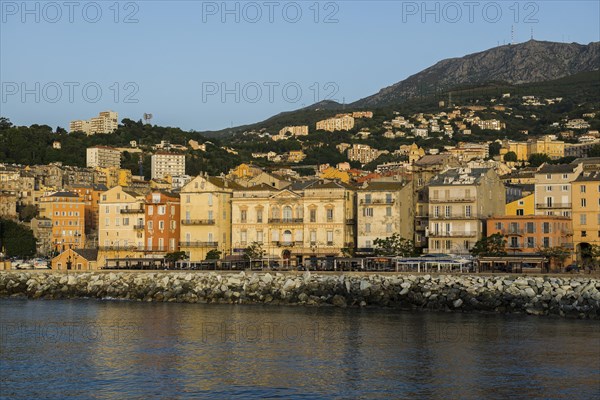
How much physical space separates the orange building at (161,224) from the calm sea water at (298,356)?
27218 millimetres

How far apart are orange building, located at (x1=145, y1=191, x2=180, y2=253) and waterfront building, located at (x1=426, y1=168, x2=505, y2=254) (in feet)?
73.1

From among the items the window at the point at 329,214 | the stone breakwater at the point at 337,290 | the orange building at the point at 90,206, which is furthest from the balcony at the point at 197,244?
the orange building at the point at 90,206

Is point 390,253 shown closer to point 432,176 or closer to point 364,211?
point 364,211

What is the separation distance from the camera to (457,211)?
70.6 m

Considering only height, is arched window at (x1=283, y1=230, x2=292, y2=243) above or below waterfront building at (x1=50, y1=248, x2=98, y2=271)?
above

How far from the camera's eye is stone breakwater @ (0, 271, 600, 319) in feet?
165

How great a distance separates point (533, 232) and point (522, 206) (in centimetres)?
823

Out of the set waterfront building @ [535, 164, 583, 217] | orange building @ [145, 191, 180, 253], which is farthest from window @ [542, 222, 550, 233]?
orange building @ [145, 191, 180, 253]

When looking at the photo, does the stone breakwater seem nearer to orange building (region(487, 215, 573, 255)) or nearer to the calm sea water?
the calm sea water

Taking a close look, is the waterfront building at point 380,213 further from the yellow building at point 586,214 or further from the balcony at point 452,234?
the yellow building at point 586,214

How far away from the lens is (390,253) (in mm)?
67688

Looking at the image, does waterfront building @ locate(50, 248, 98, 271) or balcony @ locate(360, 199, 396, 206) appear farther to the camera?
waterfront building @ locate(50, 248, 98, 271)

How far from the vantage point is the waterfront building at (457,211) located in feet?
229

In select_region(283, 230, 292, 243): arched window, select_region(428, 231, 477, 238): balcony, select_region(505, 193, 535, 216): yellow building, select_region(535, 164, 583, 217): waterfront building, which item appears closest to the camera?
select_region(428, 231, 477, 238): balcony
